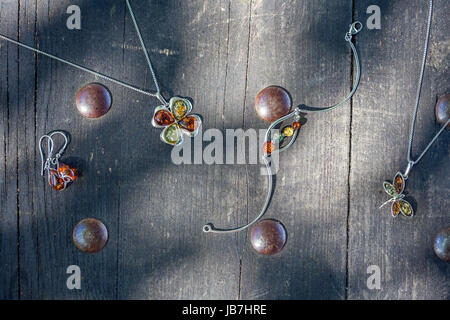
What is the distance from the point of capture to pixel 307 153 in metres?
1.37

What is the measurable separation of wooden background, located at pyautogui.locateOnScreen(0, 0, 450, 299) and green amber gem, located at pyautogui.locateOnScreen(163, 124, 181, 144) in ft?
0.10

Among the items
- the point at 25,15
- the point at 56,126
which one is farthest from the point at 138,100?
the point at 25,15

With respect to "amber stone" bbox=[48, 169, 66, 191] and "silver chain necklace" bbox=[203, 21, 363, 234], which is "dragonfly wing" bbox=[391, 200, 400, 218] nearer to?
"silver chain necklace" bbox=[203, 21, 363, 234]

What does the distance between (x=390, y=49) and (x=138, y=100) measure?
2.61 ft

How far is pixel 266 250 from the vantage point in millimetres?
1345

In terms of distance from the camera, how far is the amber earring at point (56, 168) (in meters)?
1.32

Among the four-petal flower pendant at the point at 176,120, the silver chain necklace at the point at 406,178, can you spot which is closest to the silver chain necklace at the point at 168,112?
the four-petal flower pendant at the point at 176,120

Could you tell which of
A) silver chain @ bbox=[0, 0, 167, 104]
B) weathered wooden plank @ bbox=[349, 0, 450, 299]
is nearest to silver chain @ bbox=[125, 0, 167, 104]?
silver chain @ bbox=[0, 0, 167, 104]

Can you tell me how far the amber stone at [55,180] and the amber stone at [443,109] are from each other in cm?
117

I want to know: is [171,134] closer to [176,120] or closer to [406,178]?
[176,120]

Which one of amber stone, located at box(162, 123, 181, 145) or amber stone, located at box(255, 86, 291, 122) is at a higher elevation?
amber stone, located at box(255, 86, 291, 122)

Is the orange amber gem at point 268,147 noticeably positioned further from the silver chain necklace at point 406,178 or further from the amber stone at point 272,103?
the silver chain necklace at point 406,178

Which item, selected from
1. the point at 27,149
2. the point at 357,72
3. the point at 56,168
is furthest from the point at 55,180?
the point at 357,72

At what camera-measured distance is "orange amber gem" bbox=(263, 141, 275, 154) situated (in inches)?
52.9
